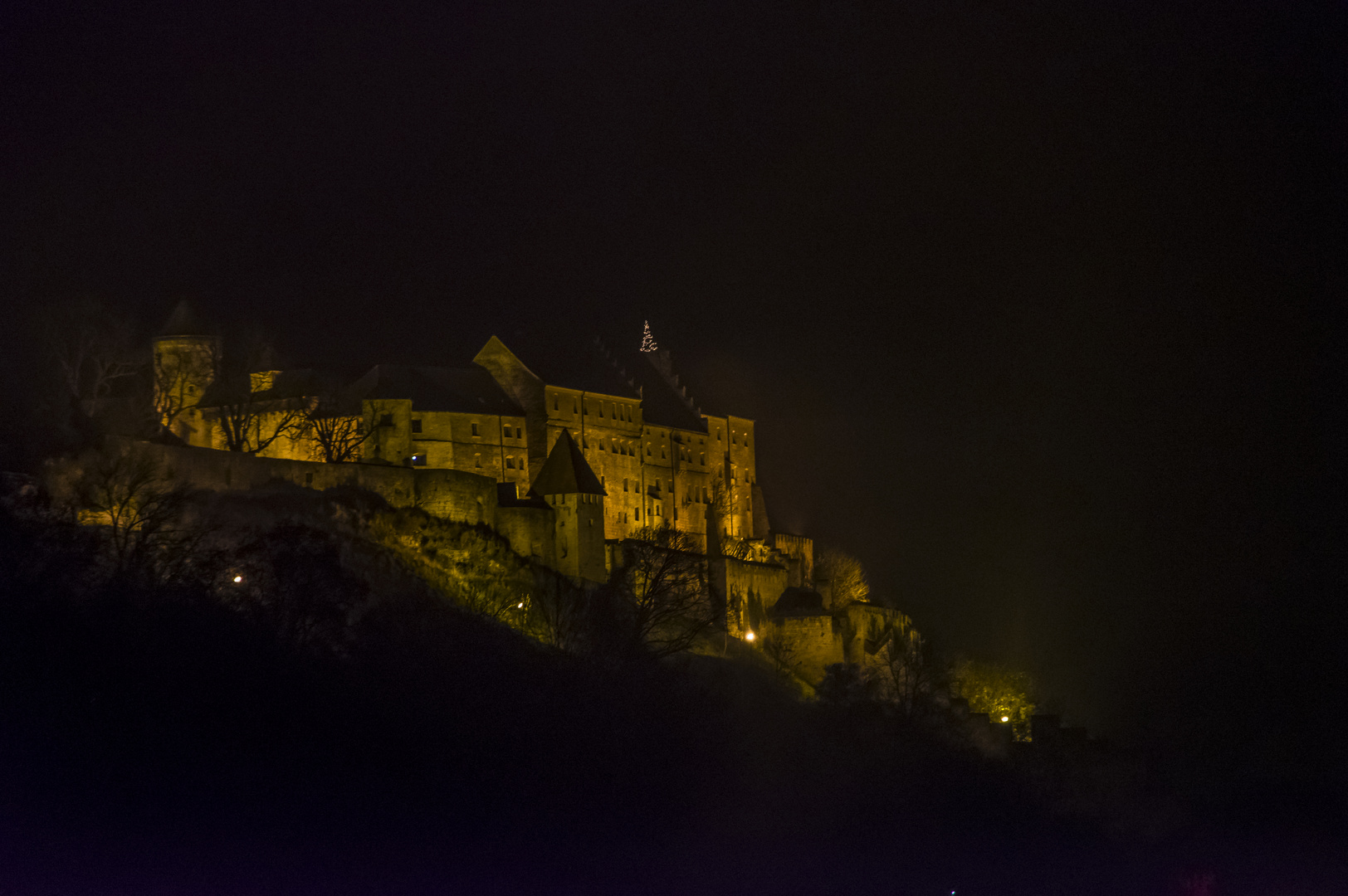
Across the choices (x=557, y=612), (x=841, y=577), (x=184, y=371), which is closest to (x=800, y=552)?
(x=841, y=577)

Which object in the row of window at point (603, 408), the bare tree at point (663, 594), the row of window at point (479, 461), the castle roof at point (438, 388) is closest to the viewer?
the bare tree at point (663, 594)

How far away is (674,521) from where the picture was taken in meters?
95.0

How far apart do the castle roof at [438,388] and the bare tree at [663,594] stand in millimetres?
8540

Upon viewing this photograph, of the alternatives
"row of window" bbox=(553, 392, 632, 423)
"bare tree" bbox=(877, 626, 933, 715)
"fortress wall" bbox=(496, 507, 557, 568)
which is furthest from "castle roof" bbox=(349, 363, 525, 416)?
"bare tree" bbox=(877, 626, 933, 715)

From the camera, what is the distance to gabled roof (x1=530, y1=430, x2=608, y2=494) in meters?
79.6

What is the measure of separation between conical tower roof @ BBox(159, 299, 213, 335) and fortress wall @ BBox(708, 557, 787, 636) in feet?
80.0

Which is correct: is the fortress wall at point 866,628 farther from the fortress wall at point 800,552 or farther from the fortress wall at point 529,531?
the fortress wall at point 529,531

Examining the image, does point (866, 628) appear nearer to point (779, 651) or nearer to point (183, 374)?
point (779, 651)

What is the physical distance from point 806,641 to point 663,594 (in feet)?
31.8

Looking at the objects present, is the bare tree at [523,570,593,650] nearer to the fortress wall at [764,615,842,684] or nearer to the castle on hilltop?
the castle on hilltop

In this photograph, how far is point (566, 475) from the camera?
263ft

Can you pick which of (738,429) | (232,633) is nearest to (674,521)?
(738,429)

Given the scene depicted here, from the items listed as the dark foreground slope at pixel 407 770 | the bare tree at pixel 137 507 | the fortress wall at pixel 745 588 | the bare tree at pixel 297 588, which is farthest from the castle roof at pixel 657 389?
the bare tree at pixel 137 507

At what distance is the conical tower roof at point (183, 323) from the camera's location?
274 feet
